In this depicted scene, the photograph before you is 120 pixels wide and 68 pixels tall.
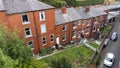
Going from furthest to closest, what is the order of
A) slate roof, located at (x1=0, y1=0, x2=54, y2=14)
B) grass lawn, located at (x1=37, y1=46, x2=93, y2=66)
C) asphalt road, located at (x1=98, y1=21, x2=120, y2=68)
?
1. asphalt road, located at (x1=98, y1=21, x2=120, y2=68)
2. grass lawn, located at (x1=37, y1=46, x2=93, y2=66)
3. slate roof, located at (x1=0, y1=0, x2=54, y2=14)

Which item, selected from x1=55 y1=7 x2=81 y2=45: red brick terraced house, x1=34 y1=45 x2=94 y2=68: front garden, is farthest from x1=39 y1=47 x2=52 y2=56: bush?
x1=55 y1=7 x2=81 y2=45: red brick terraced house


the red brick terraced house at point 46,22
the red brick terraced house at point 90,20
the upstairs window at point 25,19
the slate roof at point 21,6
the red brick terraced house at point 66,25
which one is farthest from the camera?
the red brick terraced house at point 90,20

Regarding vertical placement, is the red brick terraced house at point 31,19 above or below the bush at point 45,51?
above

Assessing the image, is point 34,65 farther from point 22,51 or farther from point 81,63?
point 81,63

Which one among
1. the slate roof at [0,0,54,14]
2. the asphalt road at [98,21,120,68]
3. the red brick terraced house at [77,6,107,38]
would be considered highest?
the slate roof at [0,0,54,14]

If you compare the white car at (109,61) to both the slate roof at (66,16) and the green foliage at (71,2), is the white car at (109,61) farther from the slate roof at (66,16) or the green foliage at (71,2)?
the green foliage at (71,2)

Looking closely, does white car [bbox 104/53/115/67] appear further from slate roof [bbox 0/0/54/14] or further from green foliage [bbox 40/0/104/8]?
green foliage [bbox 40/0/104/8]

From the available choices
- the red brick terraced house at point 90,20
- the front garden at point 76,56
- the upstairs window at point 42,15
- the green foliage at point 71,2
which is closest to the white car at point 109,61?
the front garden at point 76,56
